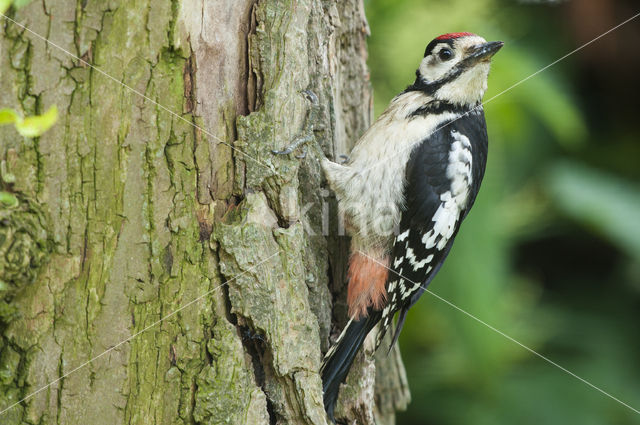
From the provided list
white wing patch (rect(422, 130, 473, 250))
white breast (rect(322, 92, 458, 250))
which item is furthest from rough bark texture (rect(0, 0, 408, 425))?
white wing patch (rect(422, 130, 473, 250))

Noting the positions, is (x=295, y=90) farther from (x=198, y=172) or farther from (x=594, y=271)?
(x=594, y=271)

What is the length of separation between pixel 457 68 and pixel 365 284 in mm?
829

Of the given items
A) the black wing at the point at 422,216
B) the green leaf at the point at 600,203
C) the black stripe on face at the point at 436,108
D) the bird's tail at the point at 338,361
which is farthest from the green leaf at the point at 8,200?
the green leaf at the point at 600,203

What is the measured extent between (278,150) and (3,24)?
73 centimetres

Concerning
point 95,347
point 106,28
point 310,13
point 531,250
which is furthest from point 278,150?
point 531,250

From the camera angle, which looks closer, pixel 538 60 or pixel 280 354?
pixel 280 354

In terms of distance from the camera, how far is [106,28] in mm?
1560

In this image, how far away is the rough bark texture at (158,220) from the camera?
1.53 metres

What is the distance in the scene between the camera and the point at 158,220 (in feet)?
5.40

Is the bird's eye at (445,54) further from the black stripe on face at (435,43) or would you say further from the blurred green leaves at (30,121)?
the blurred green leaves at (30,121)

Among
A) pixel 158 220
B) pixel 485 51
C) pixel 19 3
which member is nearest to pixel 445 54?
pixel 485 51

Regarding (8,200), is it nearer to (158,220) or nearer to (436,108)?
(158,220)

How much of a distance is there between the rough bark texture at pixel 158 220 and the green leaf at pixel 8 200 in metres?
0.02

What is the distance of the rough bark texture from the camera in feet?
5.03
